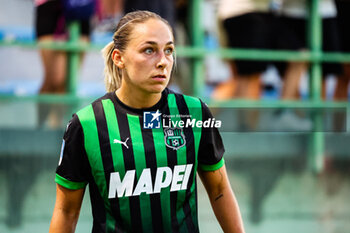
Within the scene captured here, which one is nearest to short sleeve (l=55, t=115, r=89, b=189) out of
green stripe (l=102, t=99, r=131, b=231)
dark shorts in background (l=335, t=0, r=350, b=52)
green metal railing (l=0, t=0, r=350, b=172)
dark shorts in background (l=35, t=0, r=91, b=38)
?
green stripe (l=102, t=99, r=131, b=231)

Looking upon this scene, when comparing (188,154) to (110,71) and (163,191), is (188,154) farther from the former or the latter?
(110,71)

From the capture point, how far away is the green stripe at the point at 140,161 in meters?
2.34

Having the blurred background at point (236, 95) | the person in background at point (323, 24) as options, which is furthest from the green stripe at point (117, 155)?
the person in background at point (323, 24)

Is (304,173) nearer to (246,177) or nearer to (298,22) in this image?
(246,177)

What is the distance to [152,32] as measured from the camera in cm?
229

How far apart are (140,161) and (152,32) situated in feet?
1.55

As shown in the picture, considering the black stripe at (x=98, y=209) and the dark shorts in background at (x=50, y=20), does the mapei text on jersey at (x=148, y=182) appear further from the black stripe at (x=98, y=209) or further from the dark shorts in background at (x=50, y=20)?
the dark shorts in background at (x=50, y=20)

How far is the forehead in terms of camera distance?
2285mm

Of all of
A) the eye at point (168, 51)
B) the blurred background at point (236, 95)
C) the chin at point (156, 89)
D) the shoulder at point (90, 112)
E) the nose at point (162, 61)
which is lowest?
the blurred background at point (236, 95)

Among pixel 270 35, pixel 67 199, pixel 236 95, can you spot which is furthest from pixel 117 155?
pixel 270 35

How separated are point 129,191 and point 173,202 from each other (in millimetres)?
175

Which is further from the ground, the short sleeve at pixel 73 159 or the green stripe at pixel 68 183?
the short sleeve at pixel 73 159

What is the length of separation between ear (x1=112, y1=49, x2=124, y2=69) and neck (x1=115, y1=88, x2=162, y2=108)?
0.10m

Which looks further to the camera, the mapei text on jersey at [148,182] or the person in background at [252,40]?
the person in background at [252,40]
